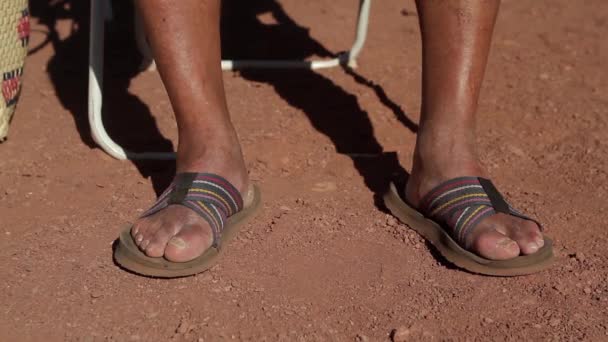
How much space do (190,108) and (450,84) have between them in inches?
23.4

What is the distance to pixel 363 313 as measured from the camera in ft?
5.39

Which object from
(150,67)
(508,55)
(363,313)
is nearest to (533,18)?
(508,55)

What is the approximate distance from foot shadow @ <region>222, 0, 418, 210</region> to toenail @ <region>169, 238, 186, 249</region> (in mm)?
557

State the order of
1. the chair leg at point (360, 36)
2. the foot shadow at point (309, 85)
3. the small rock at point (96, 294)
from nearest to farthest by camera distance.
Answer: the small rock at point (96, 294) → the foot shadow at point (309, 85) → the chair leg at point (360, 36)

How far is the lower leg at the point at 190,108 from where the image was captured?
A: 67.1 inches

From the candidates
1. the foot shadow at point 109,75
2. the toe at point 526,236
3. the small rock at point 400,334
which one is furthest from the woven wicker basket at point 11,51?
the toe at point 526,236

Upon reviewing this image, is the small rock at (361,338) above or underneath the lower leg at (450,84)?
underneath

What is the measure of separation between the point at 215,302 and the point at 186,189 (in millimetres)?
283

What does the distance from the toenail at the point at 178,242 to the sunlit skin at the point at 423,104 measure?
0.5 inches

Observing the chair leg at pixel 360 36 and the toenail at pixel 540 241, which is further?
the chair leg at pixel 360 36

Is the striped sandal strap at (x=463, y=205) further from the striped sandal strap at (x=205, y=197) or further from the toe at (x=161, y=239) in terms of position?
the toe at (x=161, y=239)

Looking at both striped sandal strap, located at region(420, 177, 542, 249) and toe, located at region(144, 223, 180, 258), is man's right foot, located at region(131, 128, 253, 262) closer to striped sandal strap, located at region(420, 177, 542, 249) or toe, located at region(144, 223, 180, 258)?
toe, located at region(144, 223, 180, 258)

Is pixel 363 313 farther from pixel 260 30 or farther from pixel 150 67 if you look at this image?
pixel 260 30

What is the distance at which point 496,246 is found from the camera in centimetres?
170
